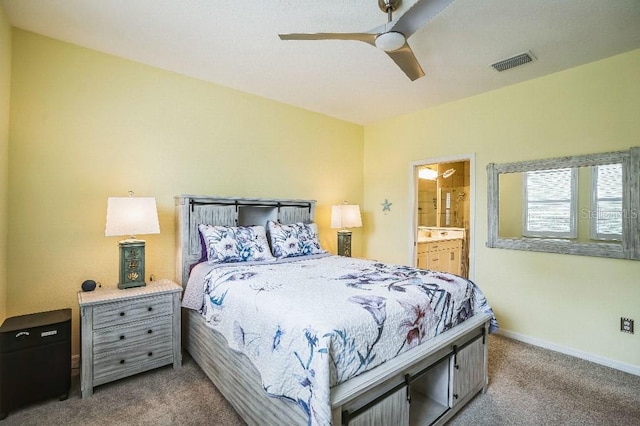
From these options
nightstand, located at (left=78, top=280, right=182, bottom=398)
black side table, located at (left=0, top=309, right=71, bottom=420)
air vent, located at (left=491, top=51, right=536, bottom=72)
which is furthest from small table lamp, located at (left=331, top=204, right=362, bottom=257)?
black side table, located at (left=0, top=309, right=71, bottom=420)

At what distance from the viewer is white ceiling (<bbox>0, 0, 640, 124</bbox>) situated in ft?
6.88

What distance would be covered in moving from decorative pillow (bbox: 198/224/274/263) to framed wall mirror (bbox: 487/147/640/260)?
8.75ft

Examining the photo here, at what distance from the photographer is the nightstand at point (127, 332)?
2.18 m

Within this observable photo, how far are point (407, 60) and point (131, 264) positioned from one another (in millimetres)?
2765

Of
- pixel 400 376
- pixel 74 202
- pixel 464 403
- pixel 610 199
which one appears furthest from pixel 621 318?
pixel 74 202

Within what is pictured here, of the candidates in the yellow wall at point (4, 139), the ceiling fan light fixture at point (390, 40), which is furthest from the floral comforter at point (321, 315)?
the ceiling fan light fixture at point (390, 40)

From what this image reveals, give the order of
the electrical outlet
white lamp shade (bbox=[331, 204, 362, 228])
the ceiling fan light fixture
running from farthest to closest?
white lamp shade (bbox=[331, 204, 362, 228]), the electrical outlet, the ceiling fan light fixture

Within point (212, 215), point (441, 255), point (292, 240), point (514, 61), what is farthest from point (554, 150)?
point (212, 215)

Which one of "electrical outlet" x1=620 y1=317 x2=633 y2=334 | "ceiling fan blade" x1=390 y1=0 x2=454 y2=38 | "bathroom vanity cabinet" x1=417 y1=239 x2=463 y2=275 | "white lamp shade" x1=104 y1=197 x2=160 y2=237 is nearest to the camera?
"ceiling fan blade" x1=390 y1=0 x2=454 y2=38

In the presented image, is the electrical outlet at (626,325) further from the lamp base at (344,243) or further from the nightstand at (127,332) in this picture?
the nightstand at (127,332)

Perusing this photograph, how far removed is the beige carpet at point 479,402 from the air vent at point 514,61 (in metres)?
2.79

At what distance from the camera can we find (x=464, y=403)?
2.08m

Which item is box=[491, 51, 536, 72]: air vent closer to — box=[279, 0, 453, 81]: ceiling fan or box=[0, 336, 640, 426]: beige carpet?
box=[279, 0, 453, 81]: ceiling fan

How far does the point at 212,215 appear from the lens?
312 cm
